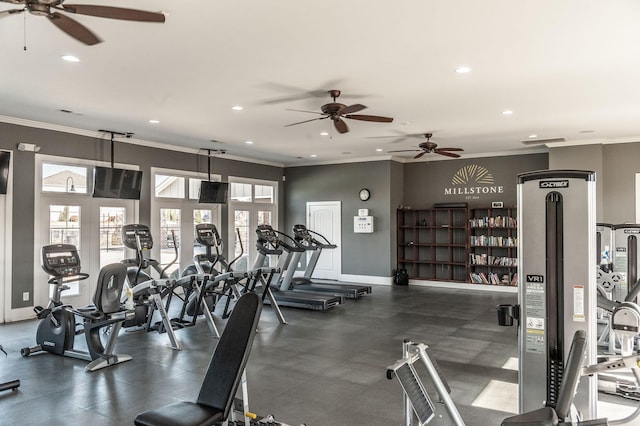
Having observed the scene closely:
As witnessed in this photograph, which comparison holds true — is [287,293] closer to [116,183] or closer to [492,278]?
[116,183]

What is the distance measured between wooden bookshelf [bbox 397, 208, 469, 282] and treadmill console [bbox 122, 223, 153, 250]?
20.8 feet

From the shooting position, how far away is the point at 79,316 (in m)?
5.18

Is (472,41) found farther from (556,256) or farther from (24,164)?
(24,164)

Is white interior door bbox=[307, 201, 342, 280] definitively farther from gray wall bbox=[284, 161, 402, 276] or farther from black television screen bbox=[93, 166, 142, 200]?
black television screen bbox=[93, 166, 142, 200]

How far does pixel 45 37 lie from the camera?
386cm

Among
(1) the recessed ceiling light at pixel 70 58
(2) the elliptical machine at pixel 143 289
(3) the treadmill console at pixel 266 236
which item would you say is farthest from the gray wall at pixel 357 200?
(1) the recessed ceiling light at pixel 70 58

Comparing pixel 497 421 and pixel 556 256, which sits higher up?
pixel 556 256

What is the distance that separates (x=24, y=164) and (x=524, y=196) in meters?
7.25

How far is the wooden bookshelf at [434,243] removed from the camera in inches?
418

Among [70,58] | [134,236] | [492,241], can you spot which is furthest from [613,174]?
[70,58]

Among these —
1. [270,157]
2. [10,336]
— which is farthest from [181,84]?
[270,157]

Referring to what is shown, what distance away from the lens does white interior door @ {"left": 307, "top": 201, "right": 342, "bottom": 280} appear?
11.6 meters

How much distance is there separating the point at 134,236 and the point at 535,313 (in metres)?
5.68

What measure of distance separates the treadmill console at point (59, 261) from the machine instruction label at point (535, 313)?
4.98 meters
